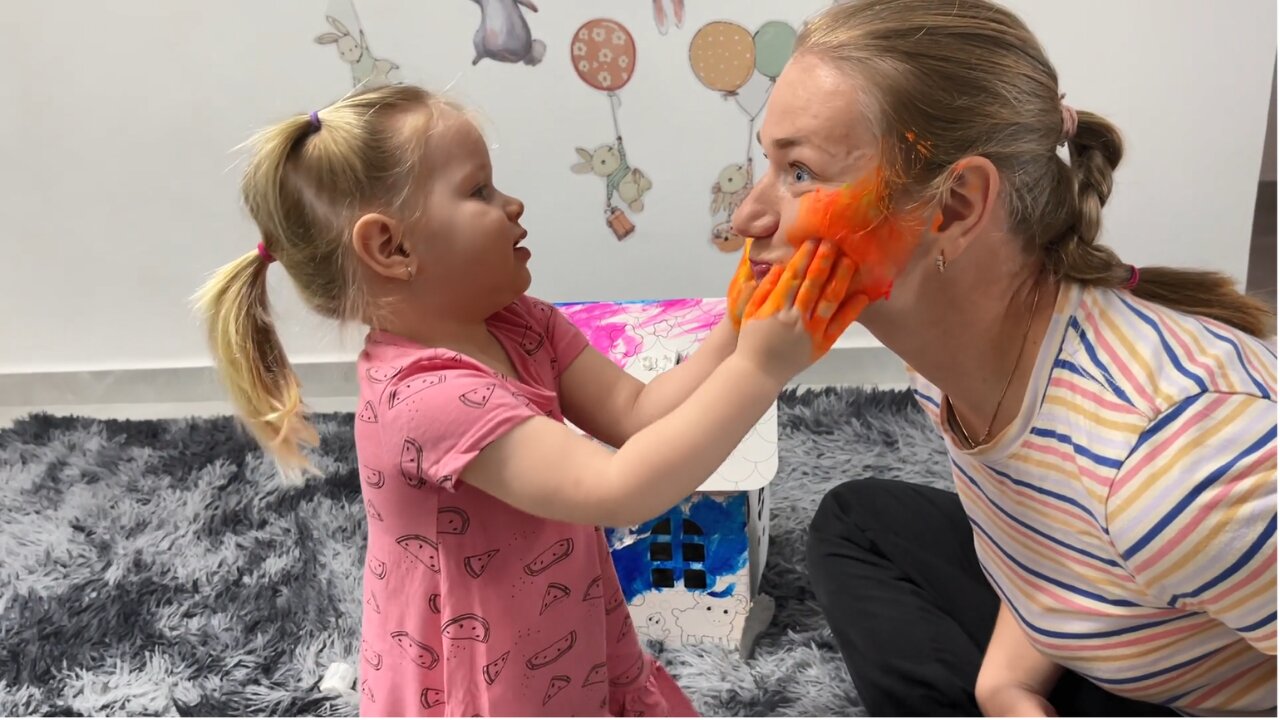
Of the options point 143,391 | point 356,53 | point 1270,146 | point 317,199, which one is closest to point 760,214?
point 317,199

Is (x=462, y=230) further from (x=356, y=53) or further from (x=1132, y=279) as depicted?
(x=356, y=53)

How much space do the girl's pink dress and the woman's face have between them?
0.24m

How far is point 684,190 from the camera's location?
2053mm

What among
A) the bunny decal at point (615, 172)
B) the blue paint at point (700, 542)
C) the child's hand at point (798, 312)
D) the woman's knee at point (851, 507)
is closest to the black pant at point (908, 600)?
the woman's knee at point (851, 507)

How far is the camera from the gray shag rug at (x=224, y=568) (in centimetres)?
145

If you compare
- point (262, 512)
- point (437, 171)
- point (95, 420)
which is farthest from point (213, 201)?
point (437, 171)

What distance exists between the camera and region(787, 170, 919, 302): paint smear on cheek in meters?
0.83

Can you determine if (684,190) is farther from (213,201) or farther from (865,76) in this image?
(865,76)

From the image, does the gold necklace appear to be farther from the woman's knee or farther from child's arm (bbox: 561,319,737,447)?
the woman's knee

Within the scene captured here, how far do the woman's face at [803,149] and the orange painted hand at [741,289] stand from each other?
0.03 ft

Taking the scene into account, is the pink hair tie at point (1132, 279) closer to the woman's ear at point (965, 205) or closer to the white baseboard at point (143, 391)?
the woman's ear at point (965, 205)

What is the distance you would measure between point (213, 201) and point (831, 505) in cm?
148

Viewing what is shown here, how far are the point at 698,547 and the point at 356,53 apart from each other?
1200mm

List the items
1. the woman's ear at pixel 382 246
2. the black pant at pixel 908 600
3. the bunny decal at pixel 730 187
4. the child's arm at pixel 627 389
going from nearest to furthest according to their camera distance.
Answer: the woman's ear at pixel 382 246
the child's arm at pixel 627 389
the black pant at pixel 908 600
the bunny decal at pixel 730 187
